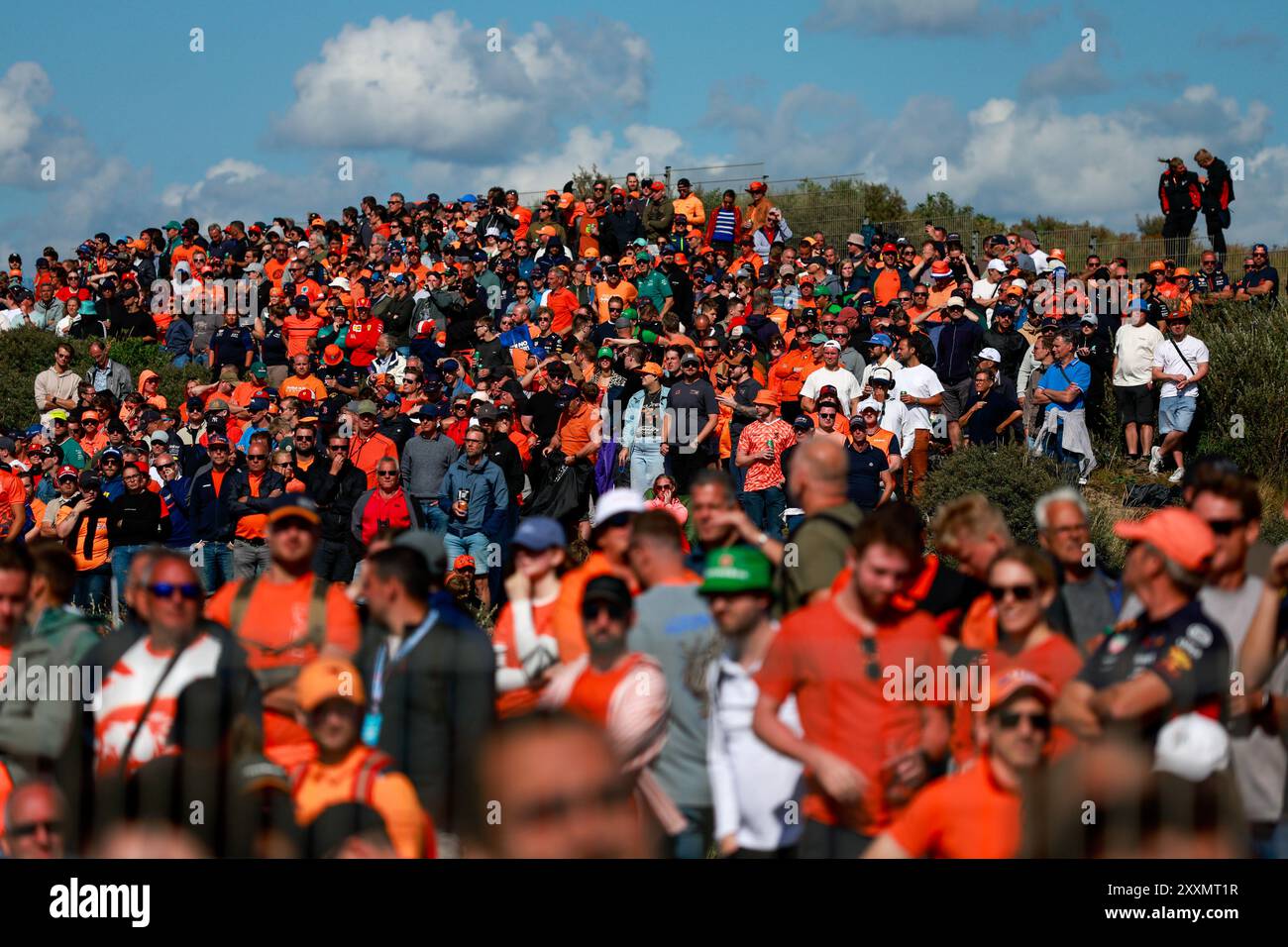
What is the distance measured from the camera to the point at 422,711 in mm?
5508

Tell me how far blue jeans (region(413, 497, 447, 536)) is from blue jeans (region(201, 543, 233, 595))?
1.80m

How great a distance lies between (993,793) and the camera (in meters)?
5.12

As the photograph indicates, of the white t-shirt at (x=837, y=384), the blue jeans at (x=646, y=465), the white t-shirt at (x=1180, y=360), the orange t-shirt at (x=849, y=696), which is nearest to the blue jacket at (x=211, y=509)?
the blue jeans at (x=646, y=465)

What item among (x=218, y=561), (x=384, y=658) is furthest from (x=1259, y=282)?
(x=384, y=658)

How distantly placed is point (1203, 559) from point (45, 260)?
1024 inches

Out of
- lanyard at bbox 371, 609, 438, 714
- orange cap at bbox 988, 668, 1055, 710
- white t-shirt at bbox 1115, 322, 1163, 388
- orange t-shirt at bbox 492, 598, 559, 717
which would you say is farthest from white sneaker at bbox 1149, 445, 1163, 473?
lanyard at bbox 371, 609, 438, 714

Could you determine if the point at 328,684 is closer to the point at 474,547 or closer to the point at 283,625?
the point at 283,625

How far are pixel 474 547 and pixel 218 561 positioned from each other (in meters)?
2.45

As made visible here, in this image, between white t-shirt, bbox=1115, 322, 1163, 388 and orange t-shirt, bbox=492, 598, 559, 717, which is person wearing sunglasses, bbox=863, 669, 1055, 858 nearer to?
orange t-shirt, bbox=492, 598, 559, 717

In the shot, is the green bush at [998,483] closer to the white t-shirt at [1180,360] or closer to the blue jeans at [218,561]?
the white t-shirt at [1180,360]

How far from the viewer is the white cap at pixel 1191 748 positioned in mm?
5207

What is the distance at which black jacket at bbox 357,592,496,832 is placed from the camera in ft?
17.8

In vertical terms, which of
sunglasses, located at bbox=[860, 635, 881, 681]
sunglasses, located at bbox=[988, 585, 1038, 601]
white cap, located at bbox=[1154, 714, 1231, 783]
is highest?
sunglasses, located at bbox=[988, 585, 1038, 601]

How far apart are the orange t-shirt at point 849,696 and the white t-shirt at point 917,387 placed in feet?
32.7
